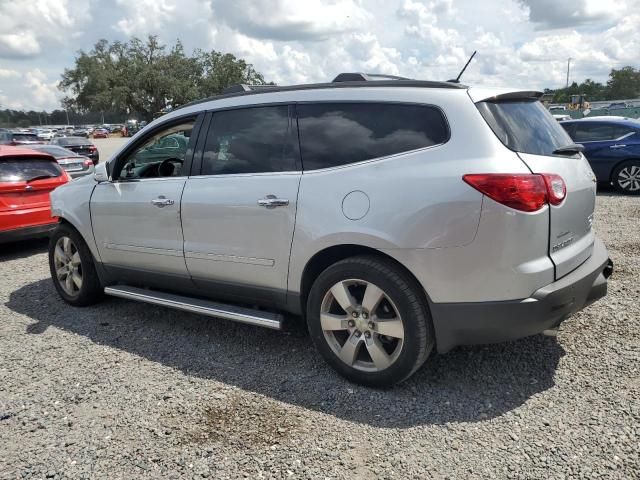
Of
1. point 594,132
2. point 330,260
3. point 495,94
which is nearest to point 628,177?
point 594,132

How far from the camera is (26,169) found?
24.3 ft

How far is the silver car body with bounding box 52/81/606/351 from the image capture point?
2.77 metres

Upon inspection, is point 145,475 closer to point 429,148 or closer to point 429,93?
point 429,148

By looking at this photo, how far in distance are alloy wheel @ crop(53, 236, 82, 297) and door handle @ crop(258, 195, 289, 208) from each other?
2405 millimetres

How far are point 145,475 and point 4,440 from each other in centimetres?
99

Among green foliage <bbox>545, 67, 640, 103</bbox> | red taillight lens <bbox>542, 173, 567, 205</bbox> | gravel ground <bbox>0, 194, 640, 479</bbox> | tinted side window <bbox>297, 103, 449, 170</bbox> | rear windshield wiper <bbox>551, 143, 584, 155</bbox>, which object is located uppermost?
green foliage <bbox>545, 67, 640, 103</bbox>

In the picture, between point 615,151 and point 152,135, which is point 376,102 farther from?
point 615,151

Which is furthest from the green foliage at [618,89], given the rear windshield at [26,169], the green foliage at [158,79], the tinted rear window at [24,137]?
the rear windshield at [26,169]

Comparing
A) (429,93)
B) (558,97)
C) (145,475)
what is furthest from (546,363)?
(558,97)

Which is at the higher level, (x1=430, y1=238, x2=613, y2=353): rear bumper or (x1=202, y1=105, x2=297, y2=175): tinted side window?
(x1=202, y1=105, x2=297, y2=175): tinted side window

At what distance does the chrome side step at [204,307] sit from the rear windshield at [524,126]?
6.03 feet

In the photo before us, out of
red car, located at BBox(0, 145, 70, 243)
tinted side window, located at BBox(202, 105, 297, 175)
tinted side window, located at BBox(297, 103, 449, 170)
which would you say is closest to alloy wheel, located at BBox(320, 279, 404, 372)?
tinted side window, located at BBox(297, 103, 449, 170)

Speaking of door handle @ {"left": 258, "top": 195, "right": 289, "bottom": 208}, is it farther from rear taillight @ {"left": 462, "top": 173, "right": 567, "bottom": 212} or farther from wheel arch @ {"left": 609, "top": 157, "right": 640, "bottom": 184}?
wheel arch @ {"left": 609, "top": 157, "right": 640, "bottom": 184}

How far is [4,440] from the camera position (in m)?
2.96
